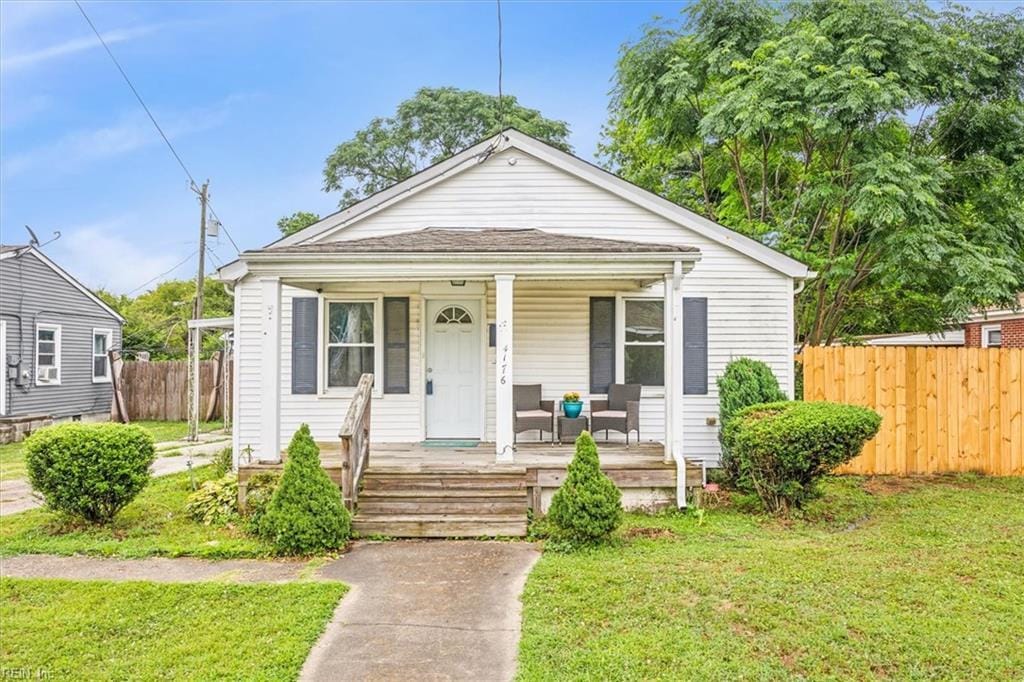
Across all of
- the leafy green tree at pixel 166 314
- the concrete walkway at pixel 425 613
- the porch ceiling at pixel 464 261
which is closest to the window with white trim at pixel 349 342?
the porch ceiling at pixel 464 261

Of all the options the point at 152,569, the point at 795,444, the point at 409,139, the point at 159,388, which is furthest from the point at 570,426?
Answer: the point at 409,139

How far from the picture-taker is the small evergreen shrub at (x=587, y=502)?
5.86 m

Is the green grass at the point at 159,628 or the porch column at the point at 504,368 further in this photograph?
the porch column at the point at 504,368

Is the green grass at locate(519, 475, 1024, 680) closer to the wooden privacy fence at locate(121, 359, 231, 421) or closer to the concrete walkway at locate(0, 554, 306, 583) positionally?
the concrete walkway at locate(0, 554, 306, 583)

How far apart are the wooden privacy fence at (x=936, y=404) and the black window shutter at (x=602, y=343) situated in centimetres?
312

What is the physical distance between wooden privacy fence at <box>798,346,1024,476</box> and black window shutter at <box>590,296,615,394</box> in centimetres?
312

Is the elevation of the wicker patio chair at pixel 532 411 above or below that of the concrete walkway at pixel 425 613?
above

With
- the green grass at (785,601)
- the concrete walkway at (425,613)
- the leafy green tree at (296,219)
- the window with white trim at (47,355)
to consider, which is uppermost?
the leafy green tree at (296,219)

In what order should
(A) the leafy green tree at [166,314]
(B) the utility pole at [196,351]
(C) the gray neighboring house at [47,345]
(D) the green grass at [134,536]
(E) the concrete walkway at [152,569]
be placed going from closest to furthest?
(E) the concrete walkway at [152,569] → (D) the green grass at [134,536] → (B) the utility pole at [196,351] → (C) the gray neighboring house at [47,345] → (A) the leafy green tree at [166,314]

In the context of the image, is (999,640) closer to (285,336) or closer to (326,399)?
(326,399)

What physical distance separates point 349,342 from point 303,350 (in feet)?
2.21

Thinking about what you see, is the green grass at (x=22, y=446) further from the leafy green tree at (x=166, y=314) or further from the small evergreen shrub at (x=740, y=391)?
the small evergreen shrub at (x=740, y=391)

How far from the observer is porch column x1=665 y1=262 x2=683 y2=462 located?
721 cm

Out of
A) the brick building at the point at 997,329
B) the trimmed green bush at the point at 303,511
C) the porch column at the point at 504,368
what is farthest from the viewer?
the brick building at the point at 997,329
